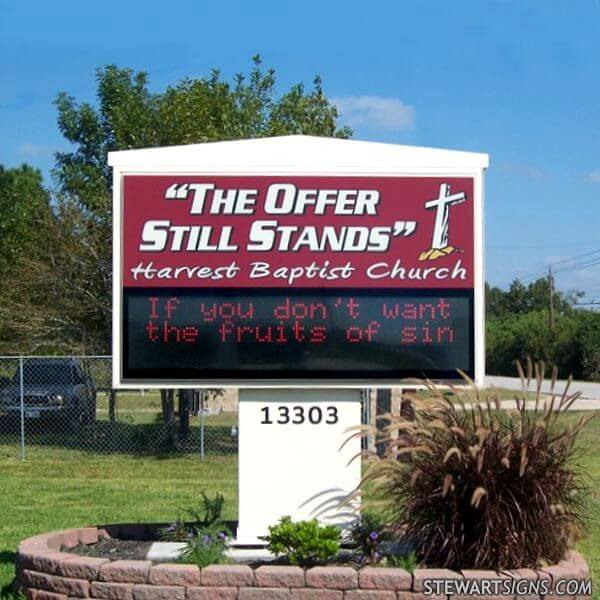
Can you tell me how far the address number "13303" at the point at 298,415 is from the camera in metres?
9.05

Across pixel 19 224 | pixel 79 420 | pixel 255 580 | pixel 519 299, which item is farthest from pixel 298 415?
pixel 519 299

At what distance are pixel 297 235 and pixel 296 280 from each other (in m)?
0.36

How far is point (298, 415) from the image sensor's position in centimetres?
907

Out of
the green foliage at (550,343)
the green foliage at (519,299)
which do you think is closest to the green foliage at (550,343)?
the green foliage at (550,343)

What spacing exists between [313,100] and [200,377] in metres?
14.0

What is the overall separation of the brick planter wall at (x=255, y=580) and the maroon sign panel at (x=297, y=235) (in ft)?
7.70

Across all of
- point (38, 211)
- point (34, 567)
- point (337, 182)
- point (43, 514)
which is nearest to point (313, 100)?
point (38, 211)

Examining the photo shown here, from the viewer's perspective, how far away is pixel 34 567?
812cm

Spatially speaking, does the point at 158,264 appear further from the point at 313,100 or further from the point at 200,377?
the point at 313,100

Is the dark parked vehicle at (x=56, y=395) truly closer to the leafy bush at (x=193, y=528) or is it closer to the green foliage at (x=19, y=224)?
the green foliage at (x=19, y=224)

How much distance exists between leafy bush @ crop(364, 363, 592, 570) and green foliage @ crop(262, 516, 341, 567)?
1.57 feet
